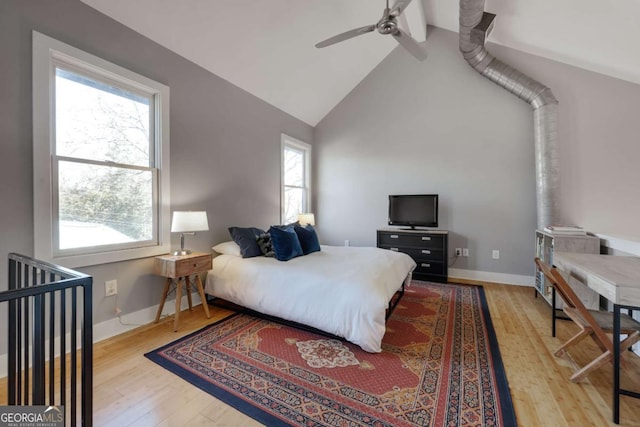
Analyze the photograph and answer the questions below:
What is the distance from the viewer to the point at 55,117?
2.08 meters

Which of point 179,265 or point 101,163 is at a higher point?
point 101,163

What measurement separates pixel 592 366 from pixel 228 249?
312 centimetres

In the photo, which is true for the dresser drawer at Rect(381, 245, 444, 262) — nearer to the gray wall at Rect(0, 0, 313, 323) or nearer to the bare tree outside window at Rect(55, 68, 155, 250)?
the gray wall at Rect(0, 0, 313, 323)

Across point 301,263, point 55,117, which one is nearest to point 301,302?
point 301,263

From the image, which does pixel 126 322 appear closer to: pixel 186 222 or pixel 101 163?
pixel 186 222

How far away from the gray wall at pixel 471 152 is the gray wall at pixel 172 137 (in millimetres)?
1287

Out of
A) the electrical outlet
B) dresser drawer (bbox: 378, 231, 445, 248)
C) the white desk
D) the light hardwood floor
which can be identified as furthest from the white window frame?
the white desk

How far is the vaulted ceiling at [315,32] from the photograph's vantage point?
2543mm

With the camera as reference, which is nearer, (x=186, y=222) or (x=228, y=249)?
(x=186, y=222)

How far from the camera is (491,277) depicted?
406 cm

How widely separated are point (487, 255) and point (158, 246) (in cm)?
435

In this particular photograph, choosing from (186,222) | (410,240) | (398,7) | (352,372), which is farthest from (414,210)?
(186,222)

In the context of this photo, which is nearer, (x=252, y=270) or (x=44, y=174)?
(x=44, y=174)

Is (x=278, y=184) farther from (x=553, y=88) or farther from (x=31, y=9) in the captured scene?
(x=553, y=88)
